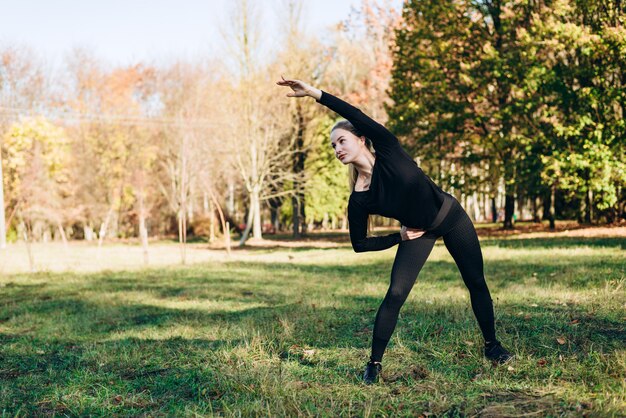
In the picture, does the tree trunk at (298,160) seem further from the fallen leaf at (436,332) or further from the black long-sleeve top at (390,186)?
the black long-sleeve top at (390,186)

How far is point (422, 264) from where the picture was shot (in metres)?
4.32

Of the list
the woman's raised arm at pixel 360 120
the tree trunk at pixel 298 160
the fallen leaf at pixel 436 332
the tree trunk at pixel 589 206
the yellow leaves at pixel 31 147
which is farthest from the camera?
the yellow leaves at pixel 31 147

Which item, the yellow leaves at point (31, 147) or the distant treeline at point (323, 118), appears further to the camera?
the yellow leaves at point (31, 147)

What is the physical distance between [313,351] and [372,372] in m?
1.18

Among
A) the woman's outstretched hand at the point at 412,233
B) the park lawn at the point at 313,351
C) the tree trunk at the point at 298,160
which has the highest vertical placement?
the tree trunk at the point at 298,160

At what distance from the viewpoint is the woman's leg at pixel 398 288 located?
13.7 feet

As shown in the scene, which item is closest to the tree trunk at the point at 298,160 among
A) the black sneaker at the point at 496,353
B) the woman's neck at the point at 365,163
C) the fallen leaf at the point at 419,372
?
the black sneaker at the point at 496,353

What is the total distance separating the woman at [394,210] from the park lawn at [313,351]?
0.47m

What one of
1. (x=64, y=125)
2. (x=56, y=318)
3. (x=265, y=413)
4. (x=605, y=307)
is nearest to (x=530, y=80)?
(x=605, y=307)

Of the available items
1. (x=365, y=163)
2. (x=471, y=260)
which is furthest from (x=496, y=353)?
(x=365, y=163)

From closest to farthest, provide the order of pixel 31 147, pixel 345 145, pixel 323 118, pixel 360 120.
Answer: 1. pixel 360 120
2. pixel 345 145
3. pixel 323 118
4. pixel 31 147

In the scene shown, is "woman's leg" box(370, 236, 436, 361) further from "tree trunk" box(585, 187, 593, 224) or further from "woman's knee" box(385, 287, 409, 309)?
"tree trunk" box(585, 187, 593, 224)

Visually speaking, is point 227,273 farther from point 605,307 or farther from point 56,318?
point 605,307

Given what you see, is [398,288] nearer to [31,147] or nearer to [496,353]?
[496,353]
